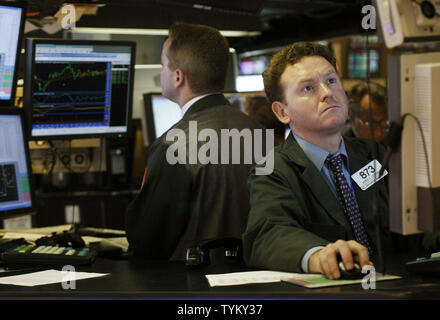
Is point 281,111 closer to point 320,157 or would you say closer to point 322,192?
point 320,157

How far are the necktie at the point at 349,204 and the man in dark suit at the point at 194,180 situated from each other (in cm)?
54

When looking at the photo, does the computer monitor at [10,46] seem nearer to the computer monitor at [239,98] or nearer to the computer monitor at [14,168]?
Answer: the computer monitor at [14,168]

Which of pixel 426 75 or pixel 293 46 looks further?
pixel 293 46

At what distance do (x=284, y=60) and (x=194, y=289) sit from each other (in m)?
0.88

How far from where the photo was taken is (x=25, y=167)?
254 cm

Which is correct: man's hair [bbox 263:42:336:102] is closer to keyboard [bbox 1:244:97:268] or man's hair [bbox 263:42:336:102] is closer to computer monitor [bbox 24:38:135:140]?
keyboard [bbox 1:244:97:268]

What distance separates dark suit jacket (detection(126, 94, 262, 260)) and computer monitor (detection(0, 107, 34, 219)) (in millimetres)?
422

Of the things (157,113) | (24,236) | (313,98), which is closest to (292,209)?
(313,98)

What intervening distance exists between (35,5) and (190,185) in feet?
3.74

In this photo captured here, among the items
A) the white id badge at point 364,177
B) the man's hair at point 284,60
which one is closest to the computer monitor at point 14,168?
the man's hair at point 284,60
